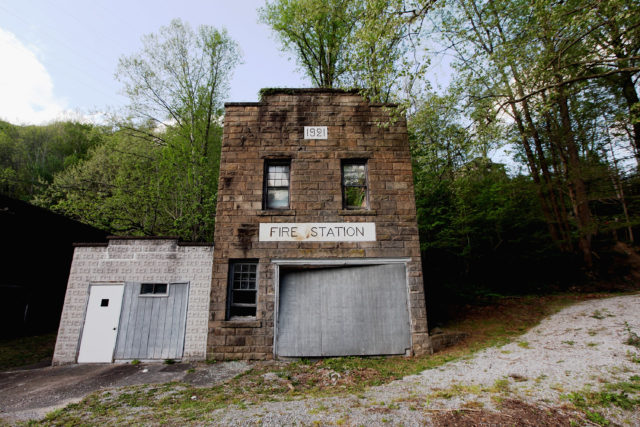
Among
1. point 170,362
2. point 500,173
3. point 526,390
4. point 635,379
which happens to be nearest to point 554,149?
point 500,173

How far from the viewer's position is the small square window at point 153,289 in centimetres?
804

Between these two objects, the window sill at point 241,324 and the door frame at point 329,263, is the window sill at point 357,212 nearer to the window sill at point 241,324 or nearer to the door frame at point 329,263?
the door frame at point 329,263

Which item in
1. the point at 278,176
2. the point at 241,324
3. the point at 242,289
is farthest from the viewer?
the point at 278,176

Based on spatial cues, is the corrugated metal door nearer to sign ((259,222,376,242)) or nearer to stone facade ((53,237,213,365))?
stone facade ((53,237,213,365))

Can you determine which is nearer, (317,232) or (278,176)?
(317,232)

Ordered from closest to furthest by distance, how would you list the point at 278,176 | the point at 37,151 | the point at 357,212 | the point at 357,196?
1. the point at 357,212
2. the point at 278,176
3. the point at 357,196
4. the point at 37,151

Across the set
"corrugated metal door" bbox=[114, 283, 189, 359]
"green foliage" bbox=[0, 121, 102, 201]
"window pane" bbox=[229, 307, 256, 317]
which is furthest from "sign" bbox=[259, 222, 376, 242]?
"green foliage" bbox=[0, 121, 102, 201]

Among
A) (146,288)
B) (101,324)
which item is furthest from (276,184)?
(101,324)

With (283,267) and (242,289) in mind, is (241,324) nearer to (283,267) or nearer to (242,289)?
(242,289)

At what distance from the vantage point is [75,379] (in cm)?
648

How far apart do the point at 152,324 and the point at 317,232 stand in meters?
5.15

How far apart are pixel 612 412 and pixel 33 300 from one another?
59.8 feet

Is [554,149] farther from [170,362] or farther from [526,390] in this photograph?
[170,362]

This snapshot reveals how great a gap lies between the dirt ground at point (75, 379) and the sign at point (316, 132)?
6701 millimetres
